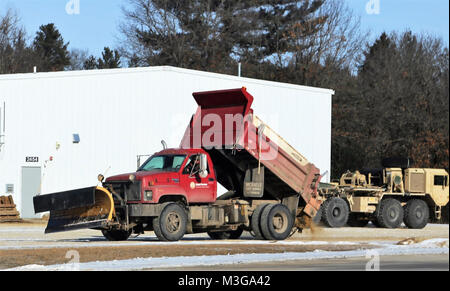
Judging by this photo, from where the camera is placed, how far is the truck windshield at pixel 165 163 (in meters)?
24.3

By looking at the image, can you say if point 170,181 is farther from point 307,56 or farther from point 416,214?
point 307,56

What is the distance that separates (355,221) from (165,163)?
44.6 ft

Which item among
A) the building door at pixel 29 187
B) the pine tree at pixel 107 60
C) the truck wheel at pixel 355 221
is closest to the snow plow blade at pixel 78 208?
the truck wheel at pixel 355 221

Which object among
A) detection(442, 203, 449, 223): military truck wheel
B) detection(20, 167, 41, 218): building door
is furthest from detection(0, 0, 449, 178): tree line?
detection(20, 167, 41, 218): building door

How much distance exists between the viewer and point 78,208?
76.6 feet

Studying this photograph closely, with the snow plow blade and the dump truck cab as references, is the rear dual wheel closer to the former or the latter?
the dump truck cab

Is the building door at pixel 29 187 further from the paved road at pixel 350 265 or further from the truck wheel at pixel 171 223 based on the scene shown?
the paved road at pixel 350 265

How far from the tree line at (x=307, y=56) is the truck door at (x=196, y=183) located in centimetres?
2447

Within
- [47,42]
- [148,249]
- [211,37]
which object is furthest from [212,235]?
[47,42]

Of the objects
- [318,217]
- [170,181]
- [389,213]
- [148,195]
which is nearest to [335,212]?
[318,217]

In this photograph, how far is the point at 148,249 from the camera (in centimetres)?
2084

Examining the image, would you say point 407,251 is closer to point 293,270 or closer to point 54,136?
point 293,270

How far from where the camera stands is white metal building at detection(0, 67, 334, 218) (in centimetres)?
3691

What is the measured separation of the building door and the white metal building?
4cm
